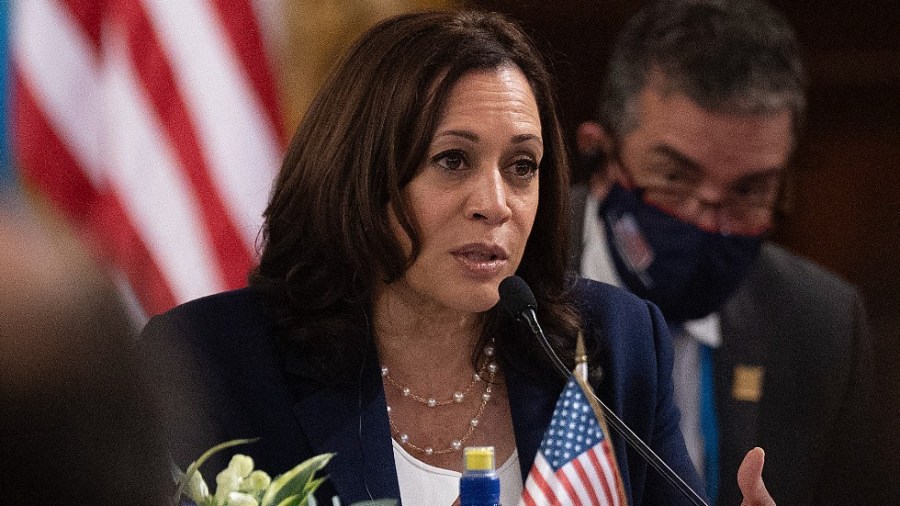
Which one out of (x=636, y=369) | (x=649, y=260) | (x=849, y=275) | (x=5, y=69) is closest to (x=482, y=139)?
(x=636, y=369)

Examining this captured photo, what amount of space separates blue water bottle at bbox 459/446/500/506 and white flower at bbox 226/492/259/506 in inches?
11.1

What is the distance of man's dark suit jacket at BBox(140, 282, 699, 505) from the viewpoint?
191 cm

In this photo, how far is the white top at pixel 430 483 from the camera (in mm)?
1932

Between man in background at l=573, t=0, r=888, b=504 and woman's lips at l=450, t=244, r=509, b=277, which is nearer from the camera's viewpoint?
woman's lips at l=450, t=244, r=509, b=277

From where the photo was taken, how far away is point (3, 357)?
0.52 meters

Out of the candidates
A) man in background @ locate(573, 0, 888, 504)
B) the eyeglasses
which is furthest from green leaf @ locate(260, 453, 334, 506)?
the eyeglasses

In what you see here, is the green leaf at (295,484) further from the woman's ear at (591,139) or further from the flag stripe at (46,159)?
the woman's ear at (591,139)

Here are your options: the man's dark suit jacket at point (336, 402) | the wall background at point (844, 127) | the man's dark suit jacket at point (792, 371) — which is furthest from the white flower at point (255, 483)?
the wall background at point (844, 127)

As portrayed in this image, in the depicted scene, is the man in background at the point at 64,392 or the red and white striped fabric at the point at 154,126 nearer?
the man in background at the point at 64,392

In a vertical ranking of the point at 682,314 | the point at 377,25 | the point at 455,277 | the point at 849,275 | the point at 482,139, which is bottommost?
the point at 849,275

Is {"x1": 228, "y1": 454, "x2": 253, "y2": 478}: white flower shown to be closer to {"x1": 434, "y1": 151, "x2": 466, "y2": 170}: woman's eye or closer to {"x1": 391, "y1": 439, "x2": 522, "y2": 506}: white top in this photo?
{"x1": 391, "y1": 439, "x2": 522, "y2": 506}: white top

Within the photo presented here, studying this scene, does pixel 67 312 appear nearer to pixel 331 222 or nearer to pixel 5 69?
pixel 331 222

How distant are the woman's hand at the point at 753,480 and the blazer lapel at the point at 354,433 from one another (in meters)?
0.54

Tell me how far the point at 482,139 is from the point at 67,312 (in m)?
1.43
